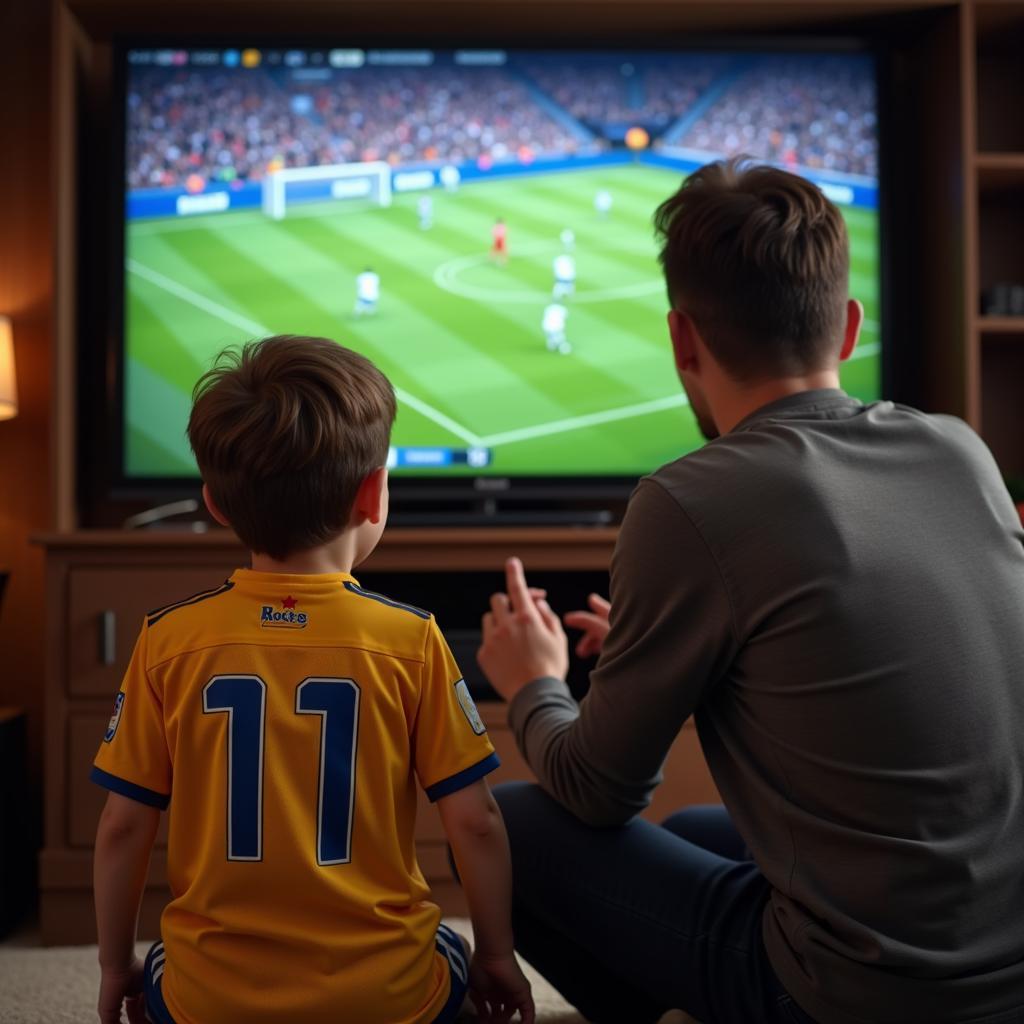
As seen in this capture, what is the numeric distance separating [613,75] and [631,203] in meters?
0.33

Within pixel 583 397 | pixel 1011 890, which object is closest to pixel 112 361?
pixel 583 397

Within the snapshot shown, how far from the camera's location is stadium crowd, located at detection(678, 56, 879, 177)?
2863 mm

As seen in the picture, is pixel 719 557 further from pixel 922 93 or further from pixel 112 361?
pixel 922 93

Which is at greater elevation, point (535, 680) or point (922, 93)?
point (922, 93)

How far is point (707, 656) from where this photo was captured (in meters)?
1.04

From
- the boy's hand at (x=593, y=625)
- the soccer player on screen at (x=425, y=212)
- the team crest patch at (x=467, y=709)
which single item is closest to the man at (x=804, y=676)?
the team crest patch at (x=467, y=709)

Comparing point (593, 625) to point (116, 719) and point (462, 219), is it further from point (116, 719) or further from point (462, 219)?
point (462, 219)

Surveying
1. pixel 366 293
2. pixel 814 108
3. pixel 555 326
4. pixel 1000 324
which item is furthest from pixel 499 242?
pixel 1000 324

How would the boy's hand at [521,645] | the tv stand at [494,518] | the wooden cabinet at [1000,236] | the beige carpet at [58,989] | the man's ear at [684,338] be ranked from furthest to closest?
the wooden cabinet at [1000,236] → the tv stand at [494,518] → the beige carpet at [58,989] → the boy's hand at [521,645] → the man's ear at [684,338]

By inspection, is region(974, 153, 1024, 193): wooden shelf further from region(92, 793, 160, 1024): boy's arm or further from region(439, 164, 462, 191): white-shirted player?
region(92, 793, 160, 1024): boy's arm

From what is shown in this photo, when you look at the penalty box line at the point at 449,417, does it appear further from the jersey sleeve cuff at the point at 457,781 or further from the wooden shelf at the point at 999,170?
the jersey sleeve cuff at the point at 457,781

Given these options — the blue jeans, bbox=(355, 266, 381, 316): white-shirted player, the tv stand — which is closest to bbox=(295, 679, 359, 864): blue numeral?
the blue jeans

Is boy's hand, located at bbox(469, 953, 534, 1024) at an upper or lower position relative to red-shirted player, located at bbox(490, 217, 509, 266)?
lower

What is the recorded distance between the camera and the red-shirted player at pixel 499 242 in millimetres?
2846
